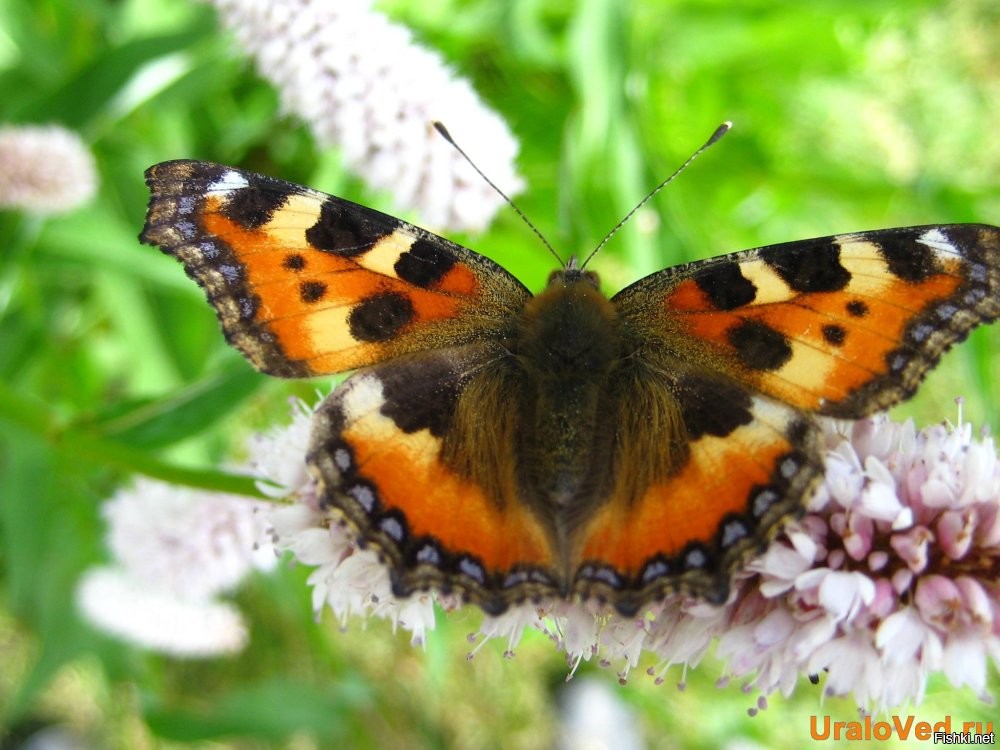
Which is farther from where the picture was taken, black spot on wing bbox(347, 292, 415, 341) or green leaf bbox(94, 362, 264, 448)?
green leaf bbox(94, 362, 264, 448)

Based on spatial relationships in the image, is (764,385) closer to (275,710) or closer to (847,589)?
(847,589)

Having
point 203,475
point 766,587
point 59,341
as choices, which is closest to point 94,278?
point 59,341

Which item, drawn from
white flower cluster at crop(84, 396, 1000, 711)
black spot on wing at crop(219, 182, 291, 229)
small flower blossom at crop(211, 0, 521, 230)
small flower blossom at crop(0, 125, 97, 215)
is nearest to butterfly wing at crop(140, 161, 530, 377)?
black spot on wing at crop(219, 182, 291, 229)

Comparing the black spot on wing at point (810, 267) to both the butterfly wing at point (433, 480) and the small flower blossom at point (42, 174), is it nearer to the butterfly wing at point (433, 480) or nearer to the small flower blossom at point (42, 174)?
the butterfly wing at point (433, 480)

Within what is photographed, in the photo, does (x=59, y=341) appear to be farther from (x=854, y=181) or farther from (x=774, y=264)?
(x=854, y=181)

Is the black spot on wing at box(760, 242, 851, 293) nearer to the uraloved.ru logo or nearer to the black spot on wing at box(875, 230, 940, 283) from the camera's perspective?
the black spot on wing at box(875, 230, 940, 283)

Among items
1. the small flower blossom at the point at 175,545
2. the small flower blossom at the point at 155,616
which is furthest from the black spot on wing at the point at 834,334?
the small flower blossom at the point at 155,616
